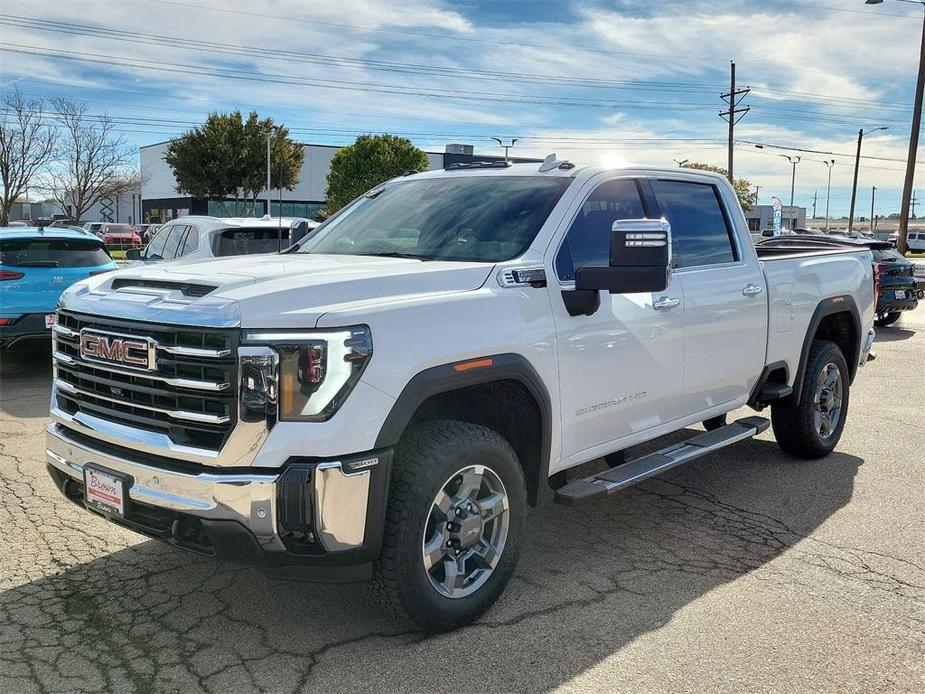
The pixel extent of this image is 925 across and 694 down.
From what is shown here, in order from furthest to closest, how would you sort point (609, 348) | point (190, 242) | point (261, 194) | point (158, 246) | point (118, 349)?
point (261, 194) < point (158, 246) < point (190, 242) < point (609, 348) < point (118, 349)

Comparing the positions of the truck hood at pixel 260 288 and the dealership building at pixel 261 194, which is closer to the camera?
the truck hood at pixel 260 288

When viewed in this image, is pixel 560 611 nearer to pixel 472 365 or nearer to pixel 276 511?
pixel 472 365

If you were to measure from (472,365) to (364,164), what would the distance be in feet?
163

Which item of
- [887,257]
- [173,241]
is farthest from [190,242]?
[887,257]

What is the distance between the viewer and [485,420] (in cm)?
401

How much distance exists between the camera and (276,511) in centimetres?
304

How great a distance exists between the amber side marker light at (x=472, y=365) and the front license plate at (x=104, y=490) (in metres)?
1.38

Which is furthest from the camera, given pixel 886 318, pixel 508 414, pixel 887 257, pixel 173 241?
pixel 886 318

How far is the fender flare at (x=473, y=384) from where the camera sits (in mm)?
3218

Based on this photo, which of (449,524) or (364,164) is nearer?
(449,524)

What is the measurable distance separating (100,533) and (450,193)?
106 inches

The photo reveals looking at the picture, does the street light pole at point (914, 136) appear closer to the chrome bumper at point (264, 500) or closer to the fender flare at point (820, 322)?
the fender flare at point (820, 322)

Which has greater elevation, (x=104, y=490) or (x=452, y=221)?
(x=452, y=221)

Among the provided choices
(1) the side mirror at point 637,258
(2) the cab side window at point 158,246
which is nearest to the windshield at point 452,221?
(1) the side mirror at point 637,258
